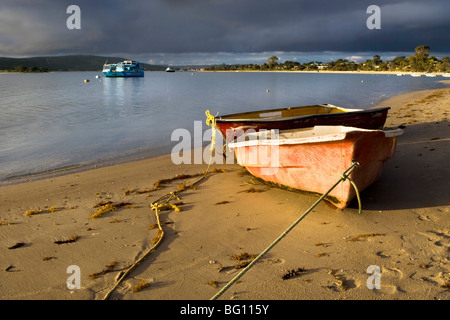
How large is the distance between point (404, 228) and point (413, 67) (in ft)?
412

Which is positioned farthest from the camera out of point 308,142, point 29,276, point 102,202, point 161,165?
point 161,165

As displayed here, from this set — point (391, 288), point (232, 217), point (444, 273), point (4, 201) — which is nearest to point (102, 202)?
point (4, 201)

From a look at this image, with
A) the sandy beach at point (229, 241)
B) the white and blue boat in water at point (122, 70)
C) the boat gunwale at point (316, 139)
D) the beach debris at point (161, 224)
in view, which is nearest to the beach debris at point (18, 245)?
the sandy beach at point (229, 241)

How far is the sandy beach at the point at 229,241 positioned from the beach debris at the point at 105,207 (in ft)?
0.12

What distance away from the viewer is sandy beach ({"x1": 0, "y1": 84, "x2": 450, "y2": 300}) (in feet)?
11.2

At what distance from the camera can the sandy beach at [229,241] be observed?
3.42 meters

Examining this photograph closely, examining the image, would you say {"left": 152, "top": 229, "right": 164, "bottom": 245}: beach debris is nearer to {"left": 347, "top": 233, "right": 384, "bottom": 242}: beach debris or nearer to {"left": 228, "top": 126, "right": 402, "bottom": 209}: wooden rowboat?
{"left": 228, "top": 126, "right": 402, "bottom": 209}: wooden rowboat

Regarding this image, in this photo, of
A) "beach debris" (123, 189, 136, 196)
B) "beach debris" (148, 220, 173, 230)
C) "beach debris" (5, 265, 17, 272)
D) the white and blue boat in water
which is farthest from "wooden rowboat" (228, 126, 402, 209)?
the white and blue boat in water

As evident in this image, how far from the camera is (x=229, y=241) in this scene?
4445 mm

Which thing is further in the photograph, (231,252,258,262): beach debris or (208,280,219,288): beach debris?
(231,252,258,262): beach debris

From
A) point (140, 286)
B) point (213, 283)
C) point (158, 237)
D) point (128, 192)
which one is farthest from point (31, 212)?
point (213, 283)

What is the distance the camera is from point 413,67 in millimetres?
108500

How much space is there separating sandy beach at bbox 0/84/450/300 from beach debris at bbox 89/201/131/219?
4cm

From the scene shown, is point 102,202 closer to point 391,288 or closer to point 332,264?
point 332,264
